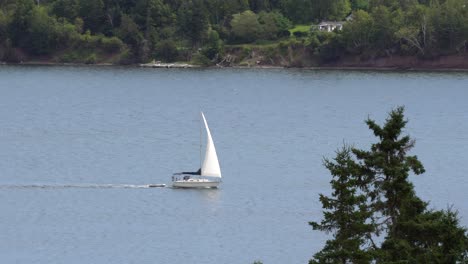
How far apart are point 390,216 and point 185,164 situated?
63575 mm

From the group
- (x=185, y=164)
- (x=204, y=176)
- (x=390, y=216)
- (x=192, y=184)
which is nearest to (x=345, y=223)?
(x=390, y=216)

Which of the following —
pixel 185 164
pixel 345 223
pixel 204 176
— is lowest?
pixel 185 164

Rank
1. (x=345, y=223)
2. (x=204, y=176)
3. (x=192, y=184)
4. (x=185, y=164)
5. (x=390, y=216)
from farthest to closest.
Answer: (x=185, y=164), (x=204, y=176), (x=192, y=184), (x=390, y=216), (x=345, y=223)

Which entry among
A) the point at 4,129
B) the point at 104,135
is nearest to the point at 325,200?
the point at 104,135

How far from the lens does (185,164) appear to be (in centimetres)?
11144

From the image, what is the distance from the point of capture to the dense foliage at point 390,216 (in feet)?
151

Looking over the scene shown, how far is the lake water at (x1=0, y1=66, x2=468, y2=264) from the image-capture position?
8156 cm

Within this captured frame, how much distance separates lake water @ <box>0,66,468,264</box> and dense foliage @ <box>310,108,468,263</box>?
28.9 metres

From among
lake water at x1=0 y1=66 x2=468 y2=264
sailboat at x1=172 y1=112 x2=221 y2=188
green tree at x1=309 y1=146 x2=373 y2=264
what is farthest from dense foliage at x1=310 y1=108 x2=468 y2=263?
sailboat at x1=172 y1=112 x2=221 y2=188

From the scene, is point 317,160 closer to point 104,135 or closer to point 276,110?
point 104,135

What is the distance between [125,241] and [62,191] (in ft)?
58.6

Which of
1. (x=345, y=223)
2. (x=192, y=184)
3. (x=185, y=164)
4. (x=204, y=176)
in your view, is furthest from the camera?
(x=185, y=164)

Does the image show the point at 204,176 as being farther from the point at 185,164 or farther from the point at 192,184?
the point at 185,164

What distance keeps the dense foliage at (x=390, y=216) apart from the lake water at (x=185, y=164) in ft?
94.9
